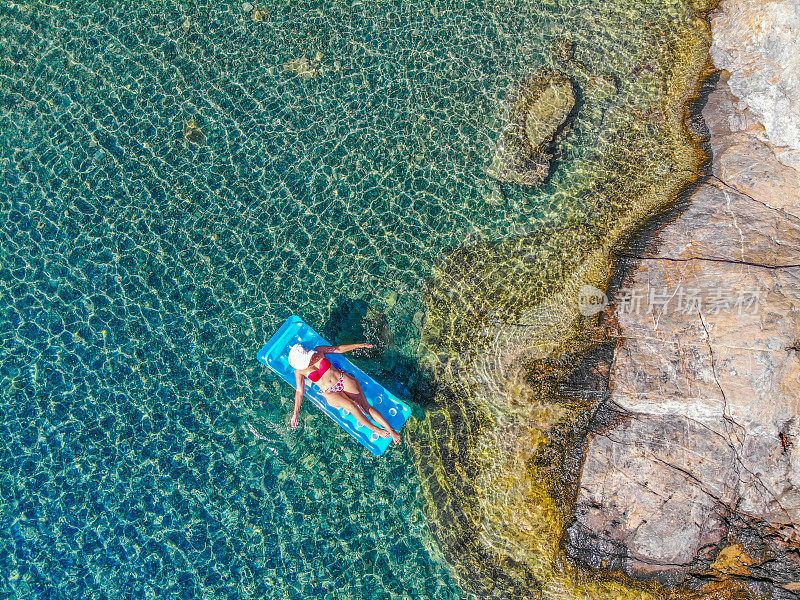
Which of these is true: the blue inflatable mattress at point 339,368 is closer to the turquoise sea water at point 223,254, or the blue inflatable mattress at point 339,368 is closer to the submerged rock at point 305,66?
the turquoise sea water at point 223,254

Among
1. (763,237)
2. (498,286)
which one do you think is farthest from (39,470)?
(763,237)

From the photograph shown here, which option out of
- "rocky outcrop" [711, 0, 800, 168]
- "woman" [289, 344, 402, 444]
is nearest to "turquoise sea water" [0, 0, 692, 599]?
"woman" [289, 344, 402, 444]

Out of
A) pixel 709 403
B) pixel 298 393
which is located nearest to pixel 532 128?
pixel 709 403

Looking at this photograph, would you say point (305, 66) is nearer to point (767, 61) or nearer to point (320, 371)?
point (320, 371)

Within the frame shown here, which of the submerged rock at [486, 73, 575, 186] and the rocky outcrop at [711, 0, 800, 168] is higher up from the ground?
the submerged rock at [486, 73, 575, 186]

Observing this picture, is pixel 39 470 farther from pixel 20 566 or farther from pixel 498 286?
pixel 498 286

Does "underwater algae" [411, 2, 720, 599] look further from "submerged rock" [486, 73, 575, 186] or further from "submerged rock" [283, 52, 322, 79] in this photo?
"submerged rock" [283, 52, 322, 79]
